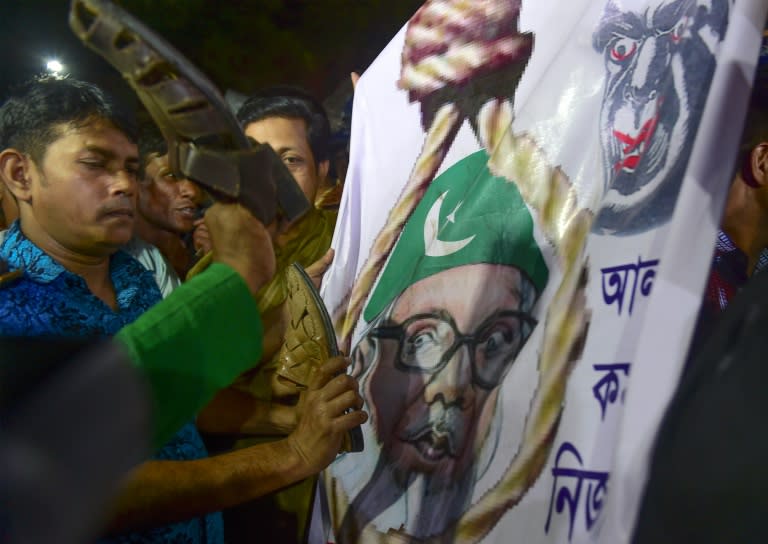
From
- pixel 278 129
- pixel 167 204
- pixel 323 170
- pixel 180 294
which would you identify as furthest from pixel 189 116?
pixel 167 204

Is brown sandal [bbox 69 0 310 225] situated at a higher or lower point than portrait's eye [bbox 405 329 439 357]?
higher

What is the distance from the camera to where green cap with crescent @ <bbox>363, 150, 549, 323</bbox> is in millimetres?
1474

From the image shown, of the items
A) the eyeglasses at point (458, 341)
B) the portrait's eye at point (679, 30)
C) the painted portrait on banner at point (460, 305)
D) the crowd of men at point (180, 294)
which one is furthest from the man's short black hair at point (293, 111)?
the portrait's eye at point (679, 30)

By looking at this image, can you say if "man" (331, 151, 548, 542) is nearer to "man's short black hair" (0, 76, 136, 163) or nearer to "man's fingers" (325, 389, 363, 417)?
"man's fingers" (325, 389, 363, 417)

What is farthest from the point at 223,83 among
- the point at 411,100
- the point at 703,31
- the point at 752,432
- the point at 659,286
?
the point at 752,432

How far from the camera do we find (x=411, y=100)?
1.80 meters

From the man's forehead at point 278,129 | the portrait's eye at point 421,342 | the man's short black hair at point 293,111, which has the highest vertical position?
the man's short black hair at point 293,111

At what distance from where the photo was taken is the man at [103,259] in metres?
1.43

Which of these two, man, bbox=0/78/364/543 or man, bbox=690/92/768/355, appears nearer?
man, bbox=0/78/364/543

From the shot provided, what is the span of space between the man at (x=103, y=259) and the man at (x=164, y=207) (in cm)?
109

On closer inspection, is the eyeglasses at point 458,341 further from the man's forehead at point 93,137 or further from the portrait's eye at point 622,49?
the man's forehead at point 93,137

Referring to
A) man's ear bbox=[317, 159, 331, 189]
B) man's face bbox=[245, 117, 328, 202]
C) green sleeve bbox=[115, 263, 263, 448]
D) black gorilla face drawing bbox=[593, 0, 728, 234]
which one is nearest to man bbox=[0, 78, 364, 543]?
green sleeve bbox=[115, 263, 263, 448]

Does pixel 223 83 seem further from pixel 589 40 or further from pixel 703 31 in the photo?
pixel 703 31

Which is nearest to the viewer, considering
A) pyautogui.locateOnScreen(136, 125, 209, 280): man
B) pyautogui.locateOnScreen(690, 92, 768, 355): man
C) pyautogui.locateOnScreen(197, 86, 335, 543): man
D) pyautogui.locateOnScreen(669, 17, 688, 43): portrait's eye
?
pyautogui.locateOnScreen(669, 17, 688, 43): portrait's eye
